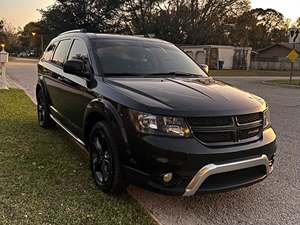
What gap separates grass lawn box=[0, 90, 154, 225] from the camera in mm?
3402

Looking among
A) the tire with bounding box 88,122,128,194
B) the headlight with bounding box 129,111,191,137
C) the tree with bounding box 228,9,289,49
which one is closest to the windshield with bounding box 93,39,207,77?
the tire with bounding box 88,122,128,194

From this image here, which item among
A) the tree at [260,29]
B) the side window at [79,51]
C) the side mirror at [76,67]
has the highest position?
the tree at [260,29]

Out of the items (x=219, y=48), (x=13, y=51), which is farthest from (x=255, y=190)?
(x=13, y=51)

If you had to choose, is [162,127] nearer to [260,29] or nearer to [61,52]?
[61,52]

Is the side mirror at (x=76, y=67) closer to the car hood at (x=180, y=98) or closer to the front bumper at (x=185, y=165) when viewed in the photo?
the car hood at (x=180, y=98)

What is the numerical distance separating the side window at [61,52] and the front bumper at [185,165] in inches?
109

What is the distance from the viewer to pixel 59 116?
5680 mm

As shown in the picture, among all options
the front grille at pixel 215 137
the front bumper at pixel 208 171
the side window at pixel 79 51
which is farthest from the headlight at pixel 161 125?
the side window at pixel 79 51

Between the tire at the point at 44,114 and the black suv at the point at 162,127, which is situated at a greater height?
the black suv at the point at 162,127

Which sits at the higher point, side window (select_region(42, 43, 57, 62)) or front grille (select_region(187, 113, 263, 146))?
side window (select_region(42, 43, 57, 62))

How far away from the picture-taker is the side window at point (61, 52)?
5633mm

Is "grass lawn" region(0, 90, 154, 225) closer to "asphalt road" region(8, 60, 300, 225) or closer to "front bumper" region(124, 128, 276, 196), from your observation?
"asphalt road" region(8, 60, 300, 225)

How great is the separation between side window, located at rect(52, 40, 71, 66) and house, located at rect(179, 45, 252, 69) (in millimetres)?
37511

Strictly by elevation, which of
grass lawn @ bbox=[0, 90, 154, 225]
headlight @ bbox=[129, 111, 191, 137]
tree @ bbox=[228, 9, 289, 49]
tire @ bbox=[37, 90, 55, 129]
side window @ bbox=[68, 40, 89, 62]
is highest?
tree @ bbox=[228, 9, 289, 49]
